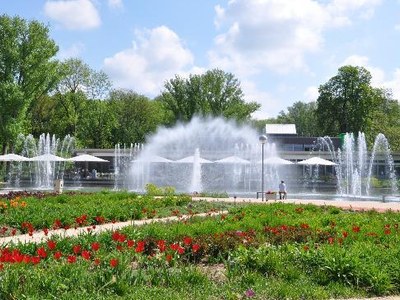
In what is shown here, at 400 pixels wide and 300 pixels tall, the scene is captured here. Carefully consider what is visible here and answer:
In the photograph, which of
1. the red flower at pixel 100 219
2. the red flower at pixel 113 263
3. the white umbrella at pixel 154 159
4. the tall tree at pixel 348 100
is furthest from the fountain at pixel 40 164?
the red flower at pixel 113 263

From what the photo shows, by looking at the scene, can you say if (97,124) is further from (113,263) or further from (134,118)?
(113,263)

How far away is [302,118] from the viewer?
98.6 m

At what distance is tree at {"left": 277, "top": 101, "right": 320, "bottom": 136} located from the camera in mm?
95137

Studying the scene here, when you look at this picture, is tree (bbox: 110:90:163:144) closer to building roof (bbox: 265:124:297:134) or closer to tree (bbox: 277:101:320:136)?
building roof (bbox: 265:124:297:134)

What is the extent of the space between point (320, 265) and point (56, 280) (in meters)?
3.75

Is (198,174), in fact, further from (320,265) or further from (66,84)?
(320,265)

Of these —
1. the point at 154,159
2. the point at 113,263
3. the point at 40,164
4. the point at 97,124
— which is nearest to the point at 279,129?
the point at 97,124

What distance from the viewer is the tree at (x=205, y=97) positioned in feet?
199

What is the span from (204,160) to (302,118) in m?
62.7

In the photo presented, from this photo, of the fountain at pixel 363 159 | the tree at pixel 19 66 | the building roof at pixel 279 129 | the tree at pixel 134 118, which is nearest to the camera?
the tree at pixel 19 66

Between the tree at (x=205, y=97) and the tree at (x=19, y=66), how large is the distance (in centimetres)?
1986

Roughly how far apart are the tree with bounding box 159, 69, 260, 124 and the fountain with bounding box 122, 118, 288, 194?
143 cm

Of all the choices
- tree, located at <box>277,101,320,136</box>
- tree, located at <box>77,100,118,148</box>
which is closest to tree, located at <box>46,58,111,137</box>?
tree, located at <box>77,100,118,148</box>

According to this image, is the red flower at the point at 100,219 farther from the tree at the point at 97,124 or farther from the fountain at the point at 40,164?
the tree at the point at 97,124
